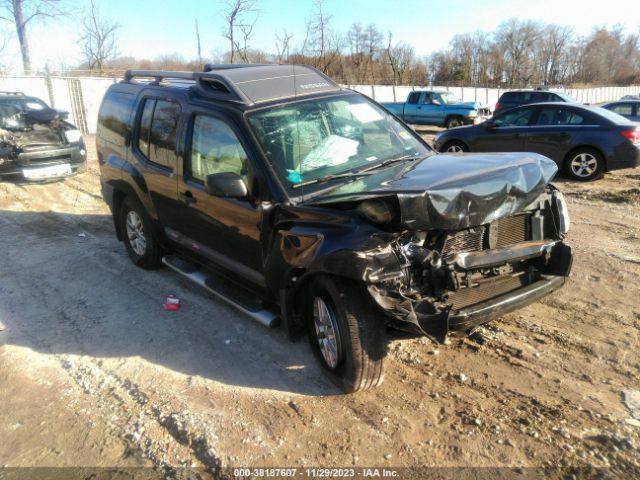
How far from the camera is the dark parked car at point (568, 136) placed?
9.43m

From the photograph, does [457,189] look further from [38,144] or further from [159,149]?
[38,144]

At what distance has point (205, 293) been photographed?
5.18 meters

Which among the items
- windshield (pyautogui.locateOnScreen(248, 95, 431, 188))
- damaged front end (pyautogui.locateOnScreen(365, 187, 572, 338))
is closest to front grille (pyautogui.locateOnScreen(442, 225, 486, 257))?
damaged front end (pyautogui.locateOnScreen(365, 187, 572, 338))

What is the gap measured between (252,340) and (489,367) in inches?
74.7

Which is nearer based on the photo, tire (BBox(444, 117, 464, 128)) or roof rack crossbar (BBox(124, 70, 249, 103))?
roof rack crossbar (BBox(124, 70, 249, 103))

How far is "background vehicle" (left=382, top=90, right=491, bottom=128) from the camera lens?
20.5 m

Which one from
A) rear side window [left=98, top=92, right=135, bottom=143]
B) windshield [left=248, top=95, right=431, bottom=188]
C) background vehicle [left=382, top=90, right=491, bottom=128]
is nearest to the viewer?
windshield [left=248, top=95, right=431, bottom=188]

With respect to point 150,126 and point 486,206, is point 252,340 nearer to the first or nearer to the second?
point 486,206

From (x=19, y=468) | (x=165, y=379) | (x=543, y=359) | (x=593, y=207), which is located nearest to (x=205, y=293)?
(x=165, y=379)

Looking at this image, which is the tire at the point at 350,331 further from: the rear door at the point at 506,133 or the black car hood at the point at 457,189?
the rear door at the point at 506,133

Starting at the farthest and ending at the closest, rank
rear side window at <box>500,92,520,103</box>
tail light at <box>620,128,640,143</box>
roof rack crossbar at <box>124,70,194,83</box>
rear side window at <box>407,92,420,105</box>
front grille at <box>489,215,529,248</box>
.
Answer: rear side window at <box>407,92,420,105</box> < rear side window at <box>500,92,520,103</box> < tail light at <box>620,128,640,143</box> < roof rack crossbar at <box>124,70,194,83</box> < front grille at <box>489,215,529,248</box>

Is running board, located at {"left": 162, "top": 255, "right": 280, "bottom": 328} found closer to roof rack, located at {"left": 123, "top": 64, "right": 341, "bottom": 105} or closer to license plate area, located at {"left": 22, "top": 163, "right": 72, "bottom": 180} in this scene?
roof rack, located at {"left": 123, "top": 64, "right": 341, "bottom": 105}

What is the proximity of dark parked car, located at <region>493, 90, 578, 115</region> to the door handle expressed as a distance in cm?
1694

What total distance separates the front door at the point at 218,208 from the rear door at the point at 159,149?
0.24 m
